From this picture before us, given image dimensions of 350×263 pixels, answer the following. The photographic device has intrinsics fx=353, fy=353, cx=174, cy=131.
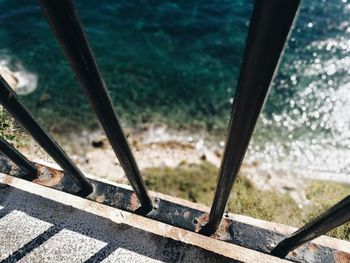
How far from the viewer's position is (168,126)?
11.4 m

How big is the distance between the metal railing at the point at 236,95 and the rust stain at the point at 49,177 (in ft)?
1.42

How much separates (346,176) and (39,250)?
9509mm

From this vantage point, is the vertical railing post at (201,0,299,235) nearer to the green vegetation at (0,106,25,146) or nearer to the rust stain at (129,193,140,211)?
the rust stain at (129,193,140,211)

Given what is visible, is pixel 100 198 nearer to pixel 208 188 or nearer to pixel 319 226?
pixel 319 226

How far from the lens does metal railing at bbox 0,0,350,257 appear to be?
0.98m

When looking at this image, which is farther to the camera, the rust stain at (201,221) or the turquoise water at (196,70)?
the turquoise water at (196,70)

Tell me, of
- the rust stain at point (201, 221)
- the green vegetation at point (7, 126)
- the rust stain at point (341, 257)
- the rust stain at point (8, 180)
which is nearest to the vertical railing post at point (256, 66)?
the rust stain at point (201, 221)

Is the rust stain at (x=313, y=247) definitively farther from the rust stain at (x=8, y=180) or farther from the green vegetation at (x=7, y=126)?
the green vegetation at (x=7, y=126)

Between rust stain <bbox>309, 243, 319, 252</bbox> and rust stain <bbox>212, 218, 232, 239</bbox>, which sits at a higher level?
rust stain <bbox>212, 218, 232, 239</bbox>

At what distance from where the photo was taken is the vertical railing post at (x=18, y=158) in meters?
2.36

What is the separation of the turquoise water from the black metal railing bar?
8.86 m

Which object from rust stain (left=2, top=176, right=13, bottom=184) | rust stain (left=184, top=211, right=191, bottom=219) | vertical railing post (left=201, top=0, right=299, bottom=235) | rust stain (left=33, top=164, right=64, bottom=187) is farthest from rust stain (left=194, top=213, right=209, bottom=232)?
rust stain (left=2, top=176, right=13, bottom=184)

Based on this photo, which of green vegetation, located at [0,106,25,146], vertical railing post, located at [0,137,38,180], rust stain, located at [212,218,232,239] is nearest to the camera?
vertical railing post, located at [0,137,38,180]

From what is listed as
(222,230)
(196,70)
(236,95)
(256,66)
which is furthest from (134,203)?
(196,70)
